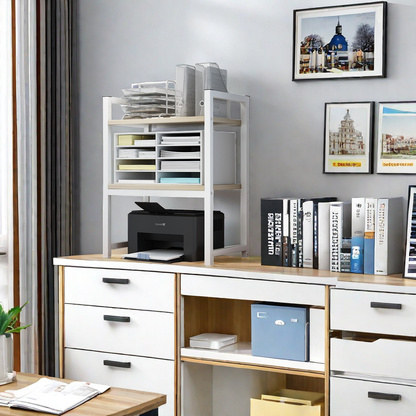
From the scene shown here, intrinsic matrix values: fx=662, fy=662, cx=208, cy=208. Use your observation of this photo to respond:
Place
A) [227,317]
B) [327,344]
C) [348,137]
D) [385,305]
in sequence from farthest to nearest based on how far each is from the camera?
[227,317] < [348,137] < [327,344] < [385,305]

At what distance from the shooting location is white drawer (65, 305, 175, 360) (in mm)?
2760

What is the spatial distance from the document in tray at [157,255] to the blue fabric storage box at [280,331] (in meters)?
0.42

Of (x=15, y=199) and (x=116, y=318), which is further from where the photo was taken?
(x=15, y=199)

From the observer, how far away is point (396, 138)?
2.83m

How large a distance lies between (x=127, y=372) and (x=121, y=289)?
0.36m

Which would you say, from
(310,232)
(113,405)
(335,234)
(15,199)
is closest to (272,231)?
(310,232)

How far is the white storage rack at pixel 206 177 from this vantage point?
2762 millimetres

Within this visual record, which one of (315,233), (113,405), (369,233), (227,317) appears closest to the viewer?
(113,405)

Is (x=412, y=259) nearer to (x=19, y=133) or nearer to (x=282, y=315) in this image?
(x=282, y=315)

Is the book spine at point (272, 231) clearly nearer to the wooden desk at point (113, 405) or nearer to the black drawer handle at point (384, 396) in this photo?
the black drawer handle at point (384, 396)

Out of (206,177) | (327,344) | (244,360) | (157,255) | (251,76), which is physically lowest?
(244,360)

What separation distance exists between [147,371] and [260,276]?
66cm

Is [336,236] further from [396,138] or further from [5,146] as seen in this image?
[5,146]

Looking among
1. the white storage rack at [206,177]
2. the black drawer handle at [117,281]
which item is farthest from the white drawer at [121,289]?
the white storage rack at [206,177]
